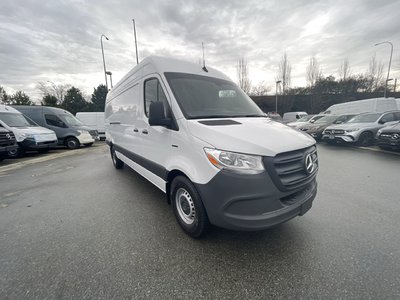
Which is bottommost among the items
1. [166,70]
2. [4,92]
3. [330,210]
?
[330,210]

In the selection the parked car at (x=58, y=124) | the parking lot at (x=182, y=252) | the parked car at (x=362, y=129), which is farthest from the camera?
the parked car at (x=58, y=124)

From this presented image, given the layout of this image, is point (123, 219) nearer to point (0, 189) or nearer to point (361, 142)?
point (0, 189)

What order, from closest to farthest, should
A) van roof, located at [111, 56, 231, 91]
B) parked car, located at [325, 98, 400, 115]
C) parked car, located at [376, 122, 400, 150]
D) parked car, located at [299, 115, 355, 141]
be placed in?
1. van roof, located at [111, 56, 231, 91]
2. parked car, located at [376, 122, 400, 150]
3. parked car, located at [299, 115, 355, 141]
4. parked car, located at [325, 98, 400, 115]

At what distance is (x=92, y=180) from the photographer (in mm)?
4980

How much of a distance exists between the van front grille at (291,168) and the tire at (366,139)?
9089 millimetres

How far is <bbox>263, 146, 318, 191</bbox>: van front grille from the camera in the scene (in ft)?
6.26

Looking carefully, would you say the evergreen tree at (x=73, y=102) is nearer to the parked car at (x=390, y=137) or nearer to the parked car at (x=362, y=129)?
the parked car at (x=362, y=129)

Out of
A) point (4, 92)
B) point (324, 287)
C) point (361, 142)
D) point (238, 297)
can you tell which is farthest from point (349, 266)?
point (4, 92)

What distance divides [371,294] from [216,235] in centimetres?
159

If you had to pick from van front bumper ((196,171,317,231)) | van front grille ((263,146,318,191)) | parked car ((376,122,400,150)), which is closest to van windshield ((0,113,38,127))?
van front bumper ((196,171,317,231))

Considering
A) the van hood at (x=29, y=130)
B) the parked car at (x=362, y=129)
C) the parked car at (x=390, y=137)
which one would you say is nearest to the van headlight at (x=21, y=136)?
the van hood at (x=29, y=130)

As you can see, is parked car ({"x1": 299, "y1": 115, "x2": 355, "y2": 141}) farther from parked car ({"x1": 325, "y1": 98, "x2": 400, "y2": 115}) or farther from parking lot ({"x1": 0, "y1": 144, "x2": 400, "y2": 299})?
parking lot ({"x1": 0, "y1": 144, "x2": 400, "y2": 299})

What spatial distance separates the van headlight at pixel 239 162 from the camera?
73.6 inches

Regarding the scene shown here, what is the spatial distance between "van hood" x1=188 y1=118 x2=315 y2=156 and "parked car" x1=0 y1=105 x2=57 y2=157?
391 inches
